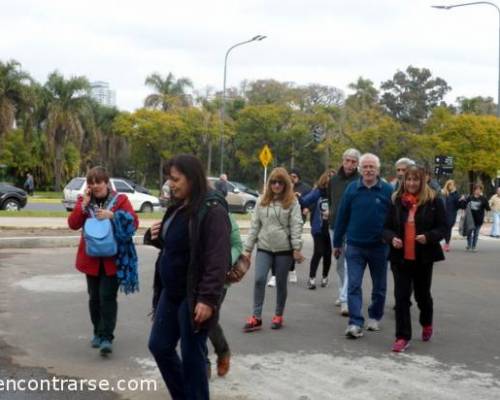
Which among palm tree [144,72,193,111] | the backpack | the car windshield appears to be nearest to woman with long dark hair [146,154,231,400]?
the backpack

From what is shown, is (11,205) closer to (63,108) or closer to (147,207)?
(147,207)

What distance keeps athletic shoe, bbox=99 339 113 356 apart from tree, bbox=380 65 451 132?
224 ft

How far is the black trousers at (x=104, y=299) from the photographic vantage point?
5746 mm

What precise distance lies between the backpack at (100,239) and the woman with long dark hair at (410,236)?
2478mm

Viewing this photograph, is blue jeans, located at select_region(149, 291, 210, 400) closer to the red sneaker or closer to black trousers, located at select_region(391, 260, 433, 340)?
black trousers, located at select_region(391, 260, 433, 340)

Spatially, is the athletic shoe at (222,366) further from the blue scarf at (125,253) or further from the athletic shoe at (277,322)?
the athletic shoe at (277,322)

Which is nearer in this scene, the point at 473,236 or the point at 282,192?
the point at 282,192

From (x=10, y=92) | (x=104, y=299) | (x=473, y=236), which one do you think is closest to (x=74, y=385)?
(x=104, y=299)

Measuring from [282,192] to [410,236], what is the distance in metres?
1.45

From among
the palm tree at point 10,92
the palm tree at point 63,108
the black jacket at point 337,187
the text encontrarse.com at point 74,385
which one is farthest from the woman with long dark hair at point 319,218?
the palm tree at point 63,108

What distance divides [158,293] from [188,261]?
0.54 meters

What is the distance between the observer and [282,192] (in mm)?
6941

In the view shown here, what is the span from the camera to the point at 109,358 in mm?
5730

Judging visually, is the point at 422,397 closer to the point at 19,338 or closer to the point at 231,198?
the point at 19,338
